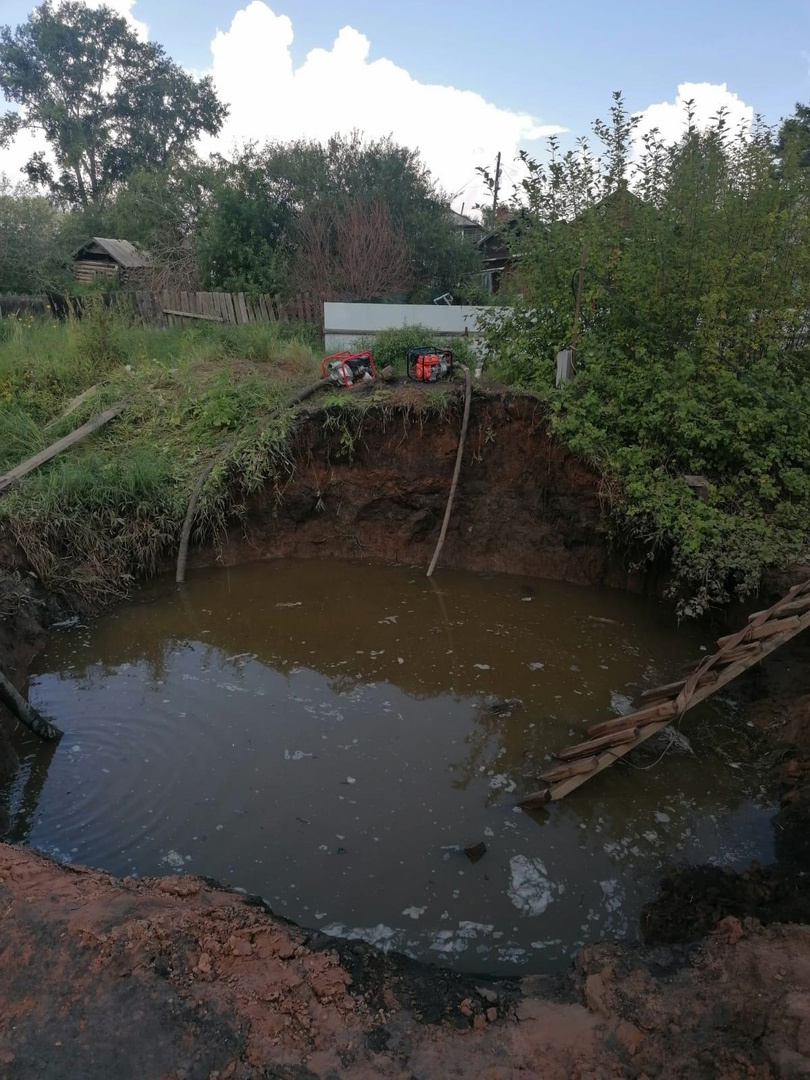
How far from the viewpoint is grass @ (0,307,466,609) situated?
709 centimetres

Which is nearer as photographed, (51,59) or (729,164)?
(729,164)

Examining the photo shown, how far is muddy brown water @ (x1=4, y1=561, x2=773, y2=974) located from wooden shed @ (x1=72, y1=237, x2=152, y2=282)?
1222cm

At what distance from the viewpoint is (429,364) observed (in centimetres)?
846

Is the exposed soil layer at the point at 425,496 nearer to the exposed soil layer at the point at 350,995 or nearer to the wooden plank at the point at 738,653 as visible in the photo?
the wooden plank at the point at 738,653

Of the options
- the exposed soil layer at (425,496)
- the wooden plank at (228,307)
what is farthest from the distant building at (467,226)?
the exposed soil layer at (425,496)

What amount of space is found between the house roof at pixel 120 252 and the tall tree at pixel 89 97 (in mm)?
11396

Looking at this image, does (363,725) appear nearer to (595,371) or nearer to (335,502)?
(335,502)

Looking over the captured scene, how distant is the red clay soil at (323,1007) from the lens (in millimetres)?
2395

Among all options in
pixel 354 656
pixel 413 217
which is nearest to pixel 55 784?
pixel 354 656

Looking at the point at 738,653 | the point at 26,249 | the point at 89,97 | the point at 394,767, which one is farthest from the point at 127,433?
the point at 89,97

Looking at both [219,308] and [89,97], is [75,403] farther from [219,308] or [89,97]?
[89,97]

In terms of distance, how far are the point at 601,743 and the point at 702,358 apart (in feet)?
14.0

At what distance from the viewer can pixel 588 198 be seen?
8.25 m

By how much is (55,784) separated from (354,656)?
8.26ft
